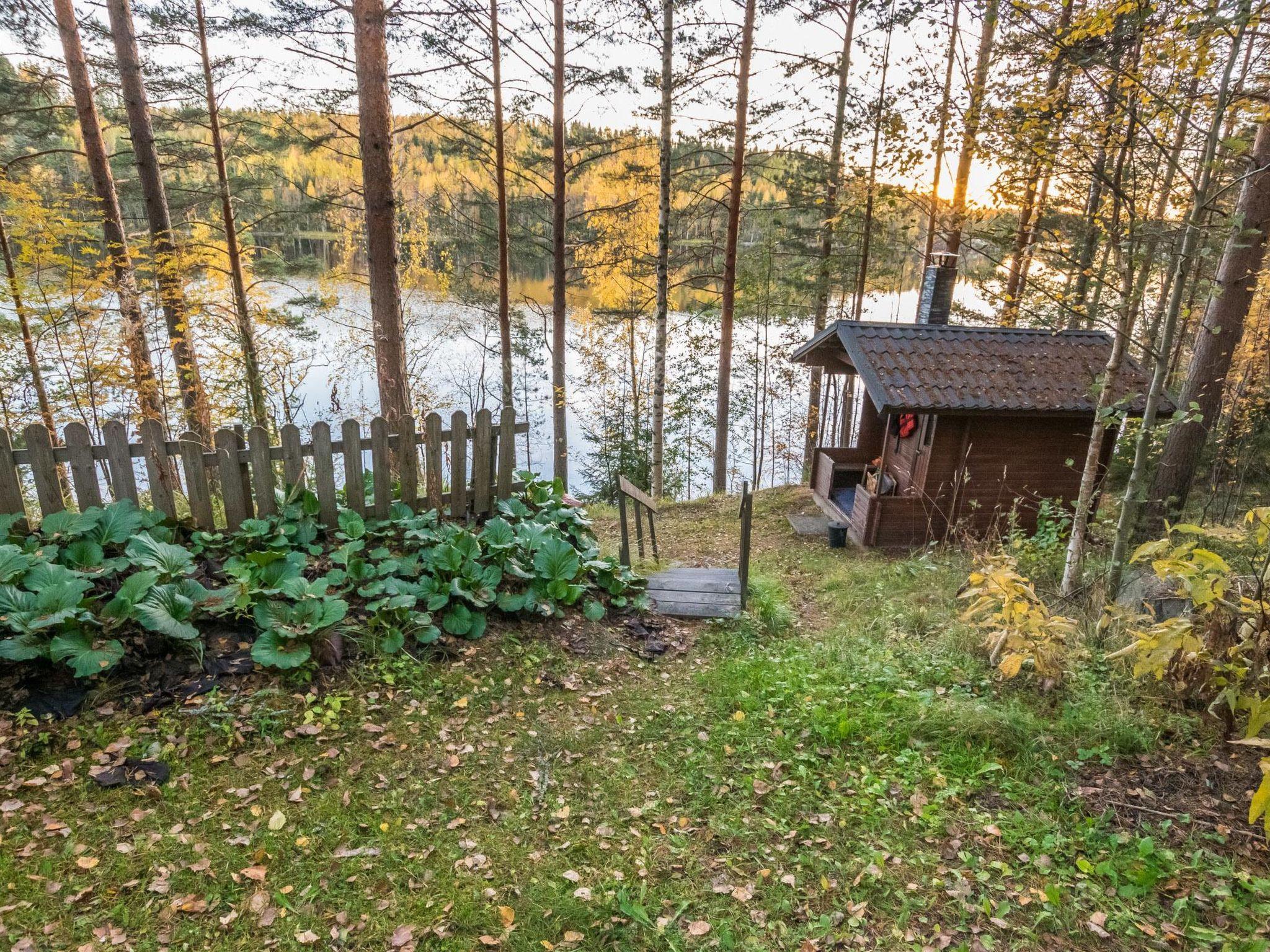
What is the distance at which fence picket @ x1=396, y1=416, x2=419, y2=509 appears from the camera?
211 inches

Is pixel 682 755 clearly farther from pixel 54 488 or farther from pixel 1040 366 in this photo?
pixel 1040 366

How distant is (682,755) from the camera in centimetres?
379

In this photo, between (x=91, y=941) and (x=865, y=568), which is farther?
(x=865, y=568)

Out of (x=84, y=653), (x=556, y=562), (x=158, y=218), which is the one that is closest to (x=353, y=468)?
(x=556, y=562)

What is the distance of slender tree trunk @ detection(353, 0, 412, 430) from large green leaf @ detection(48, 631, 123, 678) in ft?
12.6

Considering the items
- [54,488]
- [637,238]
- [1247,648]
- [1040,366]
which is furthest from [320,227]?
[1247,648]

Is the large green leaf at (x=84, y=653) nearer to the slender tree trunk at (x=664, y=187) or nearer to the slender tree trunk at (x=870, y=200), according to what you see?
the slender tree trunk at (x=664, y=187)

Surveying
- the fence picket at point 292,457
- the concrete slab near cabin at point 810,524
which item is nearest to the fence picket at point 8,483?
the fence picket at point 292,457

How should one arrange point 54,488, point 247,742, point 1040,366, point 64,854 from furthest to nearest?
point 1040,366, point 54,488, point 247,742, point 64,854

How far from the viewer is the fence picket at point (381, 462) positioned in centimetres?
521

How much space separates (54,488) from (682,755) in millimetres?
4756

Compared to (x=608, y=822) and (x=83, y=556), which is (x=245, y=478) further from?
(x=608, y=822)

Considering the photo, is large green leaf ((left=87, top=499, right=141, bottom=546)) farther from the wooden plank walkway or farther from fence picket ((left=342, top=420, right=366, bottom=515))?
the wooden plank walkway

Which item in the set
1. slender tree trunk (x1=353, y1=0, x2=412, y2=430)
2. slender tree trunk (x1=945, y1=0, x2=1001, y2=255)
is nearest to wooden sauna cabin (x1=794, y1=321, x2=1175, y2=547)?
slender tree trunk (x1=945, y1=0, x2=1001, y2=255)
